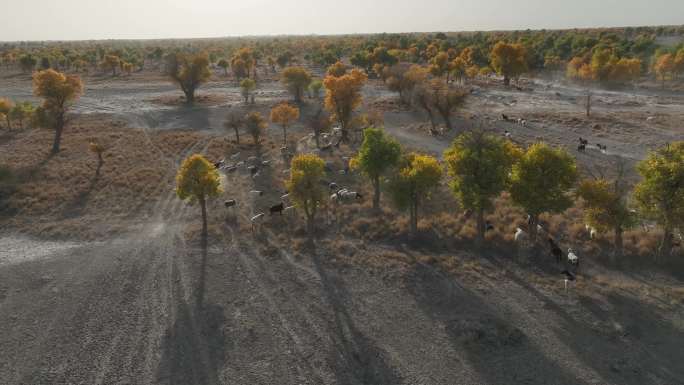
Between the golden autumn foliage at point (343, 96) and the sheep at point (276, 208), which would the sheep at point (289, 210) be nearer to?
the sheep at point (276, 208)

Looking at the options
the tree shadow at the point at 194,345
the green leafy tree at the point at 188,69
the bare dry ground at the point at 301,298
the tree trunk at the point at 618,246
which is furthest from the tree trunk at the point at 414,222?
the green leafy tree at the point at 188,69

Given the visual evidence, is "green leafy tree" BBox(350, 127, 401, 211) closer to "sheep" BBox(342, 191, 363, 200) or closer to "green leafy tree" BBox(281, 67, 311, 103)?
"sheep" BBox(342, 191, 363, 200)

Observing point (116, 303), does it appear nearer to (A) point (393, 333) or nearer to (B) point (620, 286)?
(A) point (393, 333)

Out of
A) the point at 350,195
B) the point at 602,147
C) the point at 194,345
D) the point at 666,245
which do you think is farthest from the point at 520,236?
the point at 602,147

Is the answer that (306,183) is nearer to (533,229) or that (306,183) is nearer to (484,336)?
(484,336)

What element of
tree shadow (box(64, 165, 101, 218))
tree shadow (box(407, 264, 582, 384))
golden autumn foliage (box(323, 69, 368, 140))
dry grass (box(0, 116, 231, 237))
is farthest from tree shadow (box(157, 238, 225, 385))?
golden autumn foliage (box(323, 69, 368, 140))

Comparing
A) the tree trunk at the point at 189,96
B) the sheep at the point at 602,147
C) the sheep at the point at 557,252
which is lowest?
the sheep at the point at 557,252

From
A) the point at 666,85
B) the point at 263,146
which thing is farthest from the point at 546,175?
the point at 666,85
